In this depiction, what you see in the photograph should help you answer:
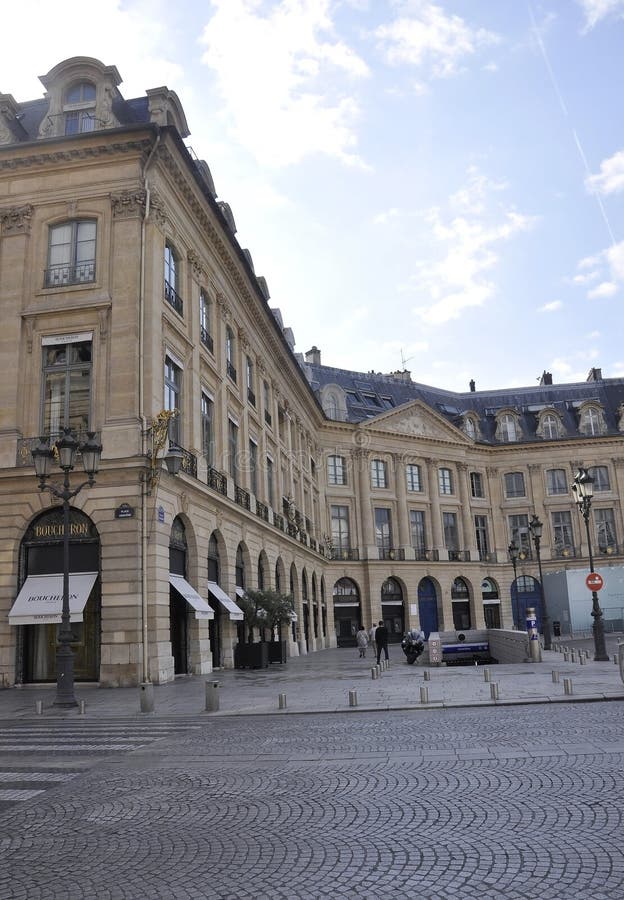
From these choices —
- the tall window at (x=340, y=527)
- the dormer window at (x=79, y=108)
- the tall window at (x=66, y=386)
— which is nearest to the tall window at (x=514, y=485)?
the tall window at (x=340, y=527)

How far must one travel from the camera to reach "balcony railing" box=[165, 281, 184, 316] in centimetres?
2512

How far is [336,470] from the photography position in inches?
2408

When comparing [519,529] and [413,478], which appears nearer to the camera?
[413,478]

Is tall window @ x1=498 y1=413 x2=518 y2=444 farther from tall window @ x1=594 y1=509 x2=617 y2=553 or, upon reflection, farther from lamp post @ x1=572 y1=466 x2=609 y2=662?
lamp post @ x1=572 y1=466 x2=609 y2=662

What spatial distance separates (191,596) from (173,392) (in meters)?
6.46

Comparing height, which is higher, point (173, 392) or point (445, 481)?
point (445, 481)

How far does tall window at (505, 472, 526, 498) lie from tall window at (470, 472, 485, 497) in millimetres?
2277

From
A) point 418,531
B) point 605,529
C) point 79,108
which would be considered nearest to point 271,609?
point 79,108

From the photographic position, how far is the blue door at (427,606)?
6219 centimetres

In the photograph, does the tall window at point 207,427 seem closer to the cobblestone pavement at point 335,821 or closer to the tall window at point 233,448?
the tall window at point 233,448

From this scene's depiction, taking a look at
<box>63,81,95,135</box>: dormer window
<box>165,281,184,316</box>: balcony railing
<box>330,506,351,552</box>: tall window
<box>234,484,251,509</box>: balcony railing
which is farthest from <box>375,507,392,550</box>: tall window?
<box>63,81,95,135</box>: dormer window

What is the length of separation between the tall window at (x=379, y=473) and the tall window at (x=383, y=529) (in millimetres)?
1989

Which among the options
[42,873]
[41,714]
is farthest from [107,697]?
[42,873]

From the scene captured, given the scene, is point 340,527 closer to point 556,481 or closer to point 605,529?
point 556,481
